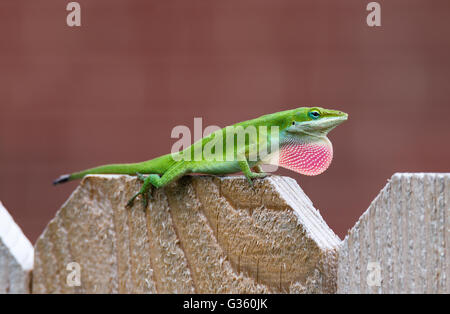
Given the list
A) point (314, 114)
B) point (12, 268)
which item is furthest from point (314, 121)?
point (12, 268)

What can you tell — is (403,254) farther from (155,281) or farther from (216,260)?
(155,281)

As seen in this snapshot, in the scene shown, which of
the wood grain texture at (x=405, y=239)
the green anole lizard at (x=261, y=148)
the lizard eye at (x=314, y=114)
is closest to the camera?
the wood grain texture at (x=405, y=239)

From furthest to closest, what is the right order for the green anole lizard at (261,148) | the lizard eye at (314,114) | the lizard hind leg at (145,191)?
the lizard eye at (314,114)
the green anole lizard at (261,148)
the lizard hind leg at (145,191)

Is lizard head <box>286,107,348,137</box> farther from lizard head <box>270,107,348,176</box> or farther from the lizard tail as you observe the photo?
the lizard tail

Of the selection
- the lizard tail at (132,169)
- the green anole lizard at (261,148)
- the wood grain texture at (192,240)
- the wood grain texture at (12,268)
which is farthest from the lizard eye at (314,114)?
the wood grain texture at (12,268)

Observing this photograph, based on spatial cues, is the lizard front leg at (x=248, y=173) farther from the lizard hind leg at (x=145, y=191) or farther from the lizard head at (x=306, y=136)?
the lizard hind leg at (x=145, y=191)

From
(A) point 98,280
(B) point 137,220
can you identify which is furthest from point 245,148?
(A) point 98,280
